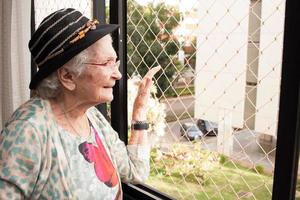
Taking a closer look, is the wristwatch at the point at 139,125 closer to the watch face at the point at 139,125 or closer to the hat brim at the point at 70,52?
the watch face at the point at 139,125

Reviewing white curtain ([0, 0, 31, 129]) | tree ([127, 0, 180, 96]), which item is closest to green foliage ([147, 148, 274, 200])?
tree ([127, 0, 180, 96])

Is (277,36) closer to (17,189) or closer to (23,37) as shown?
(17,189)

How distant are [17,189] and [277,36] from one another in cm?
93

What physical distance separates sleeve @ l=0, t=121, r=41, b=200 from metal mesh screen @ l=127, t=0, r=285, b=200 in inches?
27.4

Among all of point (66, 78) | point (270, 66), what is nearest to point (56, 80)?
point (66, 78)

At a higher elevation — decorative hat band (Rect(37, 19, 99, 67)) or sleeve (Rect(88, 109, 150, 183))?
decorative hat band (Rect(37, 19, 99, 67))

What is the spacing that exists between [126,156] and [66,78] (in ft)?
1.41

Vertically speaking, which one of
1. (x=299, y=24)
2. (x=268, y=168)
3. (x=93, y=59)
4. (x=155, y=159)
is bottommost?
(x=155, y=159)

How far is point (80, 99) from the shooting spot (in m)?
1.12

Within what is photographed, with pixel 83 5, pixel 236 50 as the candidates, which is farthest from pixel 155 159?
pixel 83 5

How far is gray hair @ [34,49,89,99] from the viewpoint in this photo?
1.08 m

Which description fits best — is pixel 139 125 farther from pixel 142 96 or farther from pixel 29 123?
pixel 29 123

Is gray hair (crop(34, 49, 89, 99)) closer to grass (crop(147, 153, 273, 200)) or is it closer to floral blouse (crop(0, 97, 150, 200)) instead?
floral blouse (crop(0, 97, 150, 200))

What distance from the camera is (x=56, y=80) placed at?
1.11 meters
